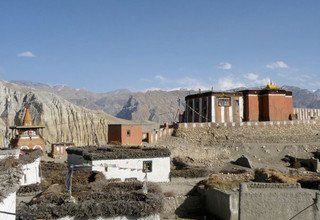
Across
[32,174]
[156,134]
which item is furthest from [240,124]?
[32,174]

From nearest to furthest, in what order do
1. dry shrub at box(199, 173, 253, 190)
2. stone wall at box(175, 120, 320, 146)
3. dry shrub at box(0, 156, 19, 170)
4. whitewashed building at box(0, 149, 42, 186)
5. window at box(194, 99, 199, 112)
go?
dry shrub at box(0, 156, 19, 170) → whitewashed building at box(0, 149, 42, 186) → dry shrub at box(199, 173, 253, 190) → stone wall at box(175, 120, 320, 146) → window at box(194, 99, 199, 112)

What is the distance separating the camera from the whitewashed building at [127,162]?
97.1 ft

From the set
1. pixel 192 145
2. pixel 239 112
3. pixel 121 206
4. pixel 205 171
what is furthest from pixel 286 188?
pixel 239 112

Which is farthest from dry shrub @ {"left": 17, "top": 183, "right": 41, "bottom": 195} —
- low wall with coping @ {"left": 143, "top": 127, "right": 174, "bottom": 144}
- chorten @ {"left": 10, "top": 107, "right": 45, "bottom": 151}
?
low wall with coping @ {"left": 143, "top": 127, "right": 174, "bottom": 144}

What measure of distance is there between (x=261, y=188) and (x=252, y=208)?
1403mm

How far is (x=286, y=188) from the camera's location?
21.8 meters

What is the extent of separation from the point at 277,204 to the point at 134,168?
1180 centimetres

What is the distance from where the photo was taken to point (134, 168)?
30.5m

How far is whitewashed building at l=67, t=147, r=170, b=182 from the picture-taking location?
97.1ft

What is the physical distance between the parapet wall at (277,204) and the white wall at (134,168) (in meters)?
10.0

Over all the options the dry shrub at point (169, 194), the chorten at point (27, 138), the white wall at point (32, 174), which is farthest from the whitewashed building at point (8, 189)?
the chorten at point (27, 138)

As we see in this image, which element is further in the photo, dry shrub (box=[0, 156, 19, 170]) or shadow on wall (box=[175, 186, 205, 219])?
shadow on wall (box=[175, 186, 205, 219])

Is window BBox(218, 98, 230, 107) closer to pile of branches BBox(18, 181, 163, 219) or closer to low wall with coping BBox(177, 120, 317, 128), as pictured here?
low wall with coping BBox(177, 120, 317, 128)

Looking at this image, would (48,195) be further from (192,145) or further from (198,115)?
(198,115)
